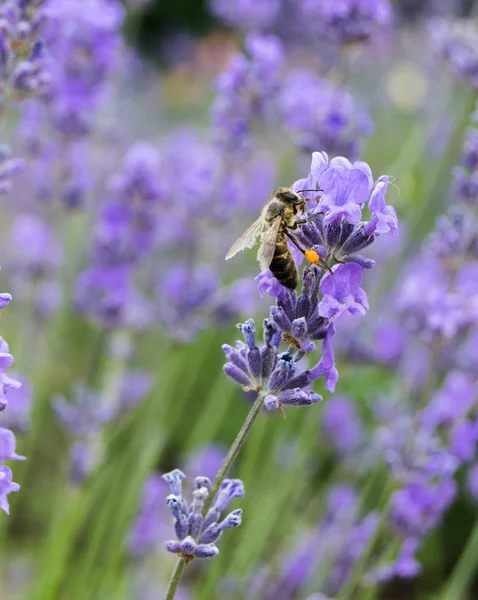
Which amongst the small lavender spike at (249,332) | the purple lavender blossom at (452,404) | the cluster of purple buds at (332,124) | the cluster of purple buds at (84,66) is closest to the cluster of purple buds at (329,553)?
the purple lavender blossom at (452,404)

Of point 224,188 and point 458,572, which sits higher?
point 224,188

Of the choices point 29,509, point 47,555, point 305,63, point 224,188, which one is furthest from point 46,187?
point 305,63

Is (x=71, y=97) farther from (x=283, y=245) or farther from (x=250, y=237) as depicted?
(x=283, y=245)

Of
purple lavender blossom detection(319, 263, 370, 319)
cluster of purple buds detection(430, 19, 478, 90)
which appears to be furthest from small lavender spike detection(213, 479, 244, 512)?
cluster of purple buds detection(430, 19, 478, 90)

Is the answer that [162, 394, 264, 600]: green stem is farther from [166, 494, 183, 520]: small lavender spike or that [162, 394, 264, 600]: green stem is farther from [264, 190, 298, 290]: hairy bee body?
[264, 190, 298, 290]: hairy bee body

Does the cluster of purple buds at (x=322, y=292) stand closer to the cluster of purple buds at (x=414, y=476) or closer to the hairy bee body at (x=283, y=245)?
the hairy bee body at (x=283, y=245)

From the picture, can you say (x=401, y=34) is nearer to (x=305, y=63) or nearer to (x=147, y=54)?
(x=305, y=63)

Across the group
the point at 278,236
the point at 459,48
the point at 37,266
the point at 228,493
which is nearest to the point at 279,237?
the point at 278,236
